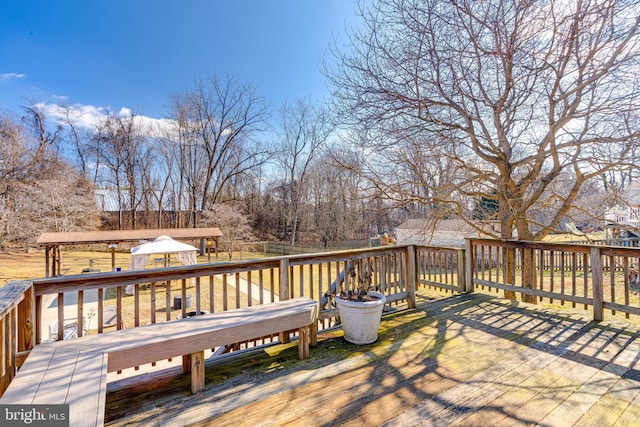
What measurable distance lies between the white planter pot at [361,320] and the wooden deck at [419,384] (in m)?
0.11

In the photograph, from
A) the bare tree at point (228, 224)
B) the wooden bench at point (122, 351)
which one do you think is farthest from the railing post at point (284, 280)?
the bare tree at point (228, 224)

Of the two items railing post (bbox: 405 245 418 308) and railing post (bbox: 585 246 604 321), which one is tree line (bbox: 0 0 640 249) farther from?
railing post (bbox: 405 245 418 308)

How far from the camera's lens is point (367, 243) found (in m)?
20.1

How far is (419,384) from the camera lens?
2.47 metres

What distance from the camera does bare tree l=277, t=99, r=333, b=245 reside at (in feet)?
76.1

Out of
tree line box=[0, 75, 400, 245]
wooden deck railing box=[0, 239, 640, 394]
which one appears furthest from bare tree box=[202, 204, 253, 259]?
wooden deck railing box=[0, 239, 640, 394]

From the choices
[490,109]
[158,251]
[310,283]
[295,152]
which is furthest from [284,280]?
[295,152]

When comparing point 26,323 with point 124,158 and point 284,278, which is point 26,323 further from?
point 124,158

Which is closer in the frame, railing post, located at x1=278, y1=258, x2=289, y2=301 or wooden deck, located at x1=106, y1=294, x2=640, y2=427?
wooden deck, located at x1=106, y1=294, x2=640, y2=427

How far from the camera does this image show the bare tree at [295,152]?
23188 mm

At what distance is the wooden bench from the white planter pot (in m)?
0.39

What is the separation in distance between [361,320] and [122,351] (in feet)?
7.10

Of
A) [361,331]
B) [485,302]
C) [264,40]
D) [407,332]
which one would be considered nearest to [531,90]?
[485,302]

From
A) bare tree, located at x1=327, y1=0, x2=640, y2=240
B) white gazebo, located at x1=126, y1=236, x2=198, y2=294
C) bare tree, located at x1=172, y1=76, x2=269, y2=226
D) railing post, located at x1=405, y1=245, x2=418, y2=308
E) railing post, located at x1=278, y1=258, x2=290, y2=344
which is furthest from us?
bare tree, located at x1=172, y1=76, x2=269, y2=226
